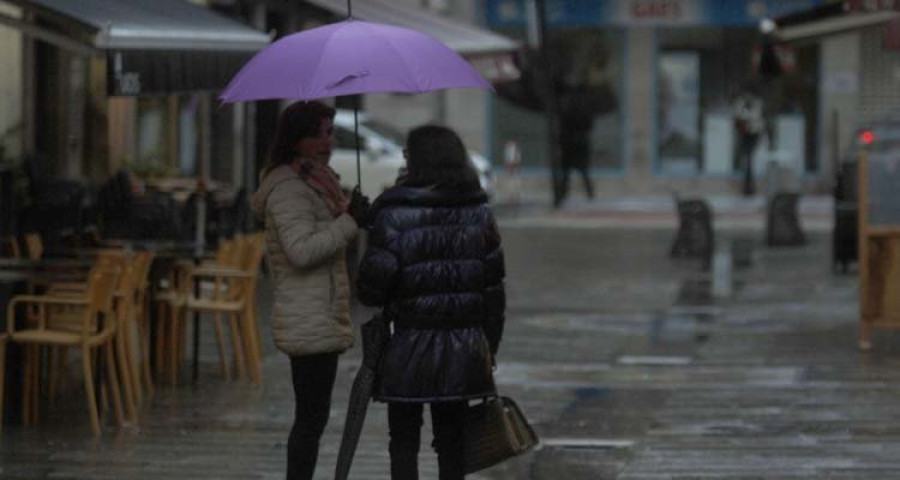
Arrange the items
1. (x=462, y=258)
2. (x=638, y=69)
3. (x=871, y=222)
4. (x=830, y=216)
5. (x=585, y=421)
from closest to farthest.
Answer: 1. (x=462, y=258)
2. (x=585, y=421)
3. (x=871, y=222)
4. (x=830, y=216)
5. (x=638, y=69)

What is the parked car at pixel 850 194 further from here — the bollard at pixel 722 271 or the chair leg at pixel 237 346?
the chair leg at pixel 237 346

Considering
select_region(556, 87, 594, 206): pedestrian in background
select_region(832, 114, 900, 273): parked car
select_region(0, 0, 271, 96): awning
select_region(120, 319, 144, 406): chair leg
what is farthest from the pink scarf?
select_region(556, 87, 594, 206): pedestrian in background

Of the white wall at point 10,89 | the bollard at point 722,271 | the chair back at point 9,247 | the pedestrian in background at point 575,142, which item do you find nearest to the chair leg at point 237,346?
the chair back at point 9,247

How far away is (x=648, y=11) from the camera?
37562 mm

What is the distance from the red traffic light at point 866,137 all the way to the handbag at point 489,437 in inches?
574

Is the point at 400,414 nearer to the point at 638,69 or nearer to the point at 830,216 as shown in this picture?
the point at 830,216

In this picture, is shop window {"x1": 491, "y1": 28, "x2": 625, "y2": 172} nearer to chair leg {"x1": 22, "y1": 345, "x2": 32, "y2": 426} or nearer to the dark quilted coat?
chair leg {"x1": 22, "y1": 345, "x2": 32, "y2": 426}

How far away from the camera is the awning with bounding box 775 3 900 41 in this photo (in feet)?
60.1

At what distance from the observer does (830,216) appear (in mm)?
32344

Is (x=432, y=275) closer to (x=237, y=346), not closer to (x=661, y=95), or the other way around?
(x=237, y=346)

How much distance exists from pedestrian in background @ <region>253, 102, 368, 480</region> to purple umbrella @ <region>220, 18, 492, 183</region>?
0.20m

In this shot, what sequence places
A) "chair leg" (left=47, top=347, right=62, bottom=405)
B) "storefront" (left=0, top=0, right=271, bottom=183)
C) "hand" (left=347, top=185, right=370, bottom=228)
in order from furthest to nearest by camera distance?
"chair leg" (left=47, top=347, right=62, bottom=405) → "storefront" (left=0, top=0, right=271, bottom=183) → "hand" (left=347, top=185, right=370, bottom=228)

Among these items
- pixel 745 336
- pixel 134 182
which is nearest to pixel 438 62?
pixel 745 336

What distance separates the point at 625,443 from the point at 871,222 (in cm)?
420
